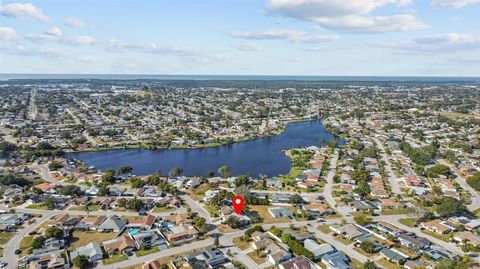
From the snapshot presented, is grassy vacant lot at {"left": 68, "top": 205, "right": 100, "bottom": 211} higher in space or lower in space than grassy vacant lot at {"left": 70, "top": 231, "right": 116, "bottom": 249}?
higher

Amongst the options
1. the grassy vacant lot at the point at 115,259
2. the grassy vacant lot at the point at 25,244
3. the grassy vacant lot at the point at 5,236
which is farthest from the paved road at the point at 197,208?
the grassy vacant lot at the point at 5,236

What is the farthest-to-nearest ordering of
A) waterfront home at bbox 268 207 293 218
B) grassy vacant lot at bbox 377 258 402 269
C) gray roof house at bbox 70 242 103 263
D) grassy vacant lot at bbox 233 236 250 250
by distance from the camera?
waterfront home at bbox 268 207 293 218
grassy vacant lot at bbox 233 236 250 250
gray roof house at bbox 70 242 103 263
grassy vacant lot at bbox 377 258 402 269

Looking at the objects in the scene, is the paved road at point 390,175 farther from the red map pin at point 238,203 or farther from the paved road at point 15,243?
the paved road at point 15,243

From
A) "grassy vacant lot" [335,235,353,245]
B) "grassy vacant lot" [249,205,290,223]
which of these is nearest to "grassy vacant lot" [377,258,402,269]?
"grassy vacant lot" [335,235,353,245]

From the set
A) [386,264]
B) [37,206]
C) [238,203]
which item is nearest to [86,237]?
[37,206]

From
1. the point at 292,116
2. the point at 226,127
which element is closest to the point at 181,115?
the point at 226,127

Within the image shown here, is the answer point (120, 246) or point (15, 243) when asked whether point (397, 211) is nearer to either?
point (120, 246)

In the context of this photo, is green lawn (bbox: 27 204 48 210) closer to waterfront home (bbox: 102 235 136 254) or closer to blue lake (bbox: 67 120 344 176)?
waterfront home (bbox: 102 235 136 254)
